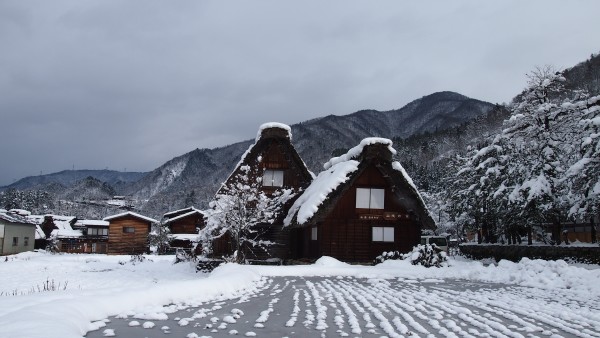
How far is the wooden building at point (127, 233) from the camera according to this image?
54562mm

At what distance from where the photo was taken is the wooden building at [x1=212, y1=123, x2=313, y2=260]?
98.4 feet

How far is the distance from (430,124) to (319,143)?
56.8 metres

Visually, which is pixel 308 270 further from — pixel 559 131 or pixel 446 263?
pixel 559 131

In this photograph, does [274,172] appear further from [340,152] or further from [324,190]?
[340,152]

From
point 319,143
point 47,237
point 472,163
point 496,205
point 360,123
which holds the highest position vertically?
point 360,123

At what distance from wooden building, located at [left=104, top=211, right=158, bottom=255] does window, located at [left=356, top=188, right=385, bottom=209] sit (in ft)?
115

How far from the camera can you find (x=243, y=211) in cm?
2491

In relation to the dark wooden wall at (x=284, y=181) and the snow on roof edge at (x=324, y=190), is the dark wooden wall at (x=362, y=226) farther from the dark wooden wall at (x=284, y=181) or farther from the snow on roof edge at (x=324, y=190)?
the dark wooden wall at (x=284, y=181)

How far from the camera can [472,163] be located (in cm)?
3959

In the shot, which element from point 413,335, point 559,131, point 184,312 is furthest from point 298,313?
point 559,131

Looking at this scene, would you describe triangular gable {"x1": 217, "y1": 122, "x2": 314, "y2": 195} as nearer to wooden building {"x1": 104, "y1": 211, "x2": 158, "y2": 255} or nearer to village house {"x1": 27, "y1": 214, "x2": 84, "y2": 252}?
wooden building {"x1": 104, "y1": 211, "x2": 158, "y2": 255}

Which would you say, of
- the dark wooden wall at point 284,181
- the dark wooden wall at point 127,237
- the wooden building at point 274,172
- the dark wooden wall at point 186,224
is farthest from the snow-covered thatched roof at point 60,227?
the wooden building at point 274,172

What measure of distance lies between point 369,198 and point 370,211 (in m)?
0.78

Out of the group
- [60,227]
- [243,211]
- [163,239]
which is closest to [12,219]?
[163,239]
